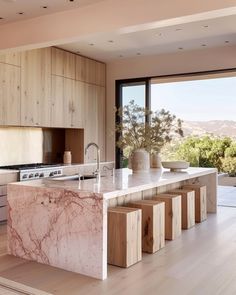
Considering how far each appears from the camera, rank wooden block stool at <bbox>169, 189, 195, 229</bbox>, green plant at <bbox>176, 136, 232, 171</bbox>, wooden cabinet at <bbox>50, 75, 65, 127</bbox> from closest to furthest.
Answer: wooden block stool at <bbox>169, 189, 195, 229</bbox> → wooden cabinet at <bbox>50, 75, 65, 127</bbox> → green plant at <bbox>176, 136, 232, 171</bbox>

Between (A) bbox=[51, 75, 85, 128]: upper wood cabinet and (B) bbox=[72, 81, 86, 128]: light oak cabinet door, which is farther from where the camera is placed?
(B) bbox=[72, 81, 86, 128]: light oak cabinet door

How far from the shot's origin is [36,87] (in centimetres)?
626

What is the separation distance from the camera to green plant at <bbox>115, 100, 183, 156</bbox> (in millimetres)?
4914

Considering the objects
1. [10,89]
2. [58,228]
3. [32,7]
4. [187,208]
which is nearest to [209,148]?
[187,208]

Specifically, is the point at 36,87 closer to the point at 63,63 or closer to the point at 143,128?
the point at 63,63

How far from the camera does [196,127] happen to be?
9.34 metres

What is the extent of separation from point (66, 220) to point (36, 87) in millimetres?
3417

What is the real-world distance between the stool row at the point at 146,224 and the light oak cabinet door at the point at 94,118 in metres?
2.75

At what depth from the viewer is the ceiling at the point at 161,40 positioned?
5531mm

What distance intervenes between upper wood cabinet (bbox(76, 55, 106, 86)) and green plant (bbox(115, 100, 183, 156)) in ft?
8.65

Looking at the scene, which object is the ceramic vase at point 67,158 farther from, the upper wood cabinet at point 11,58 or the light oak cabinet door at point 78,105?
the upper wood cabinet at point 11,58

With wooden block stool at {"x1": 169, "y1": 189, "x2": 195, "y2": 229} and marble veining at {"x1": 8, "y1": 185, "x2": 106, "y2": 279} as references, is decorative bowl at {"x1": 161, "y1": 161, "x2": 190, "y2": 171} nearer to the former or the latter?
wooden block stool at {"x1": 169, "y1": 189, "x2": 195, "y2": 229}

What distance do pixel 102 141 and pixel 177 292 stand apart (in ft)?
17.3

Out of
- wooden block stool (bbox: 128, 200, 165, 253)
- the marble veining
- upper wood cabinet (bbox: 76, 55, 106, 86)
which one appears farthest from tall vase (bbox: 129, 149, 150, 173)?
upper wood cabinet (bbox: 76, 55, 106, 86)
